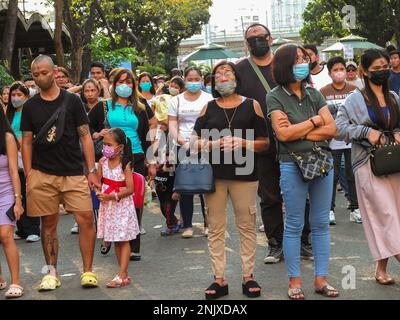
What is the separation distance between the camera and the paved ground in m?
6.33

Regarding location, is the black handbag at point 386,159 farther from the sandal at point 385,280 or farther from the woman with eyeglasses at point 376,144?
the sandal at point 385,280

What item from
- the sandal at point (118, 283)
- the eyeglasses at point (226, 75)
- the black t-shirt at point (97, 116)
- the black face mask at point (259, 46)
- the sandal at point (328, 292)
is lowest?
the sandal at point (118, 283)

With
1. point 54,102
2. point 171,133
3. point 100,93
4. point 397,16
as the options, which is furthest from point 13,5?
point 397,16

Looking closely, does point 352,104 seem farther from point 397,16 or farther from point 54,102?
point 397,16

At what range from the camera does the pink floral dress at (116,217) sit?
6.99 m

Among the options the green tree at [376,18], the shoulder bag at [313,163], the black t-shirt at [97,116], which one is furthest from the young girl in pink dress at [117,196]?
the green tree at [376,18]

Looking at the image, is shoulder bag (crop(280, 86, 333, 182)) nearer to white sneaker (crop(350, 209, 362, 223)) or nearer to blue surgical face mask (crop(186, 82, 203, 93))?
blue surgical face mask (crop(186, 82, 203, 93))

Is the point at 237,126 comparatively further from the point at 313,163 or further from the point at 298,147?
the point at 313,163

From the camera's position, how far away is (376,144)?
6266 mm

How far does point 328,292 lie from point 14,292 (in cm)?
260

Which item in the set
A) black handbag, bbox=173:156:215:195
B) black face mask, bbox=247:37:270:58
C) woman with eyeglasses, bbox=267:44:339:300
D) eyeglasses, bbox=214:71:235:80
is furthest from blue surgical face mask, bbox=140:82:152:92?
woman with eyeglasses, bbox=267:44:339:300

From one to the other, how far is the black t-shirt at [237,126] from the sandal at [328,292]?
1.03 meters
